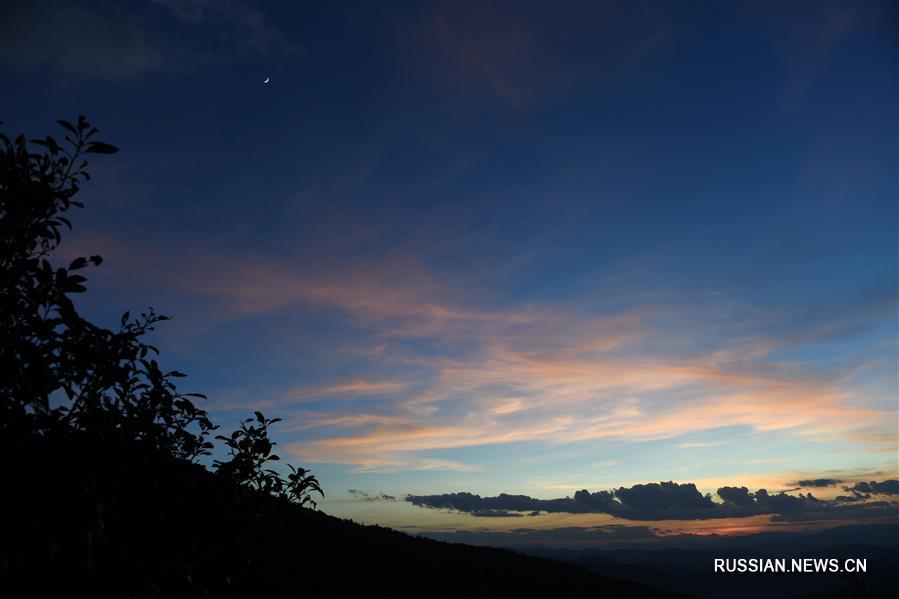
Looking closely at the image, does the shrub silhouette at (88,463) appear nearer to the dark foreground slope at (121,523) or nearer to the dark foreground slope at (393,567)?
the dark foreground slope at (121,523)

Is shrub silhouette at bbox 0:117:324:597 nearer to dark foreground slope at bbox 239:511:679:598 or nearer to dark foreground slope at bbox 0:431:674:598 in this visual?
dark foreground slope at bbox 0:431:674:598

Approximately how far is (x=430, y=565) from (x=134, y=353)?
77293mm

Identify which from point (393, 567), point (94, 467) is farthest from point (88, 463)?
point (393, 567)

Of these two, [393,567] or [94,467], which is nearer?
[94,467]

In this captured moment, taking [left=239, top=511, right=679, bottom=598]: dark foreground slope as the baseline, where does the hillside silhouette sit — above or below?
above

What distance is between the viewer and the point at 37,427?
502 centimetres

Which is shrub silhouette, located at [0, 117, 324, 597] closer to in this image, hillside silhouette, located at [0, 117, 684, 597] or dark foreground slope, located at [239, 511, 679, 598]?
hillside silhouette, located at [0, 117, 684, 597]

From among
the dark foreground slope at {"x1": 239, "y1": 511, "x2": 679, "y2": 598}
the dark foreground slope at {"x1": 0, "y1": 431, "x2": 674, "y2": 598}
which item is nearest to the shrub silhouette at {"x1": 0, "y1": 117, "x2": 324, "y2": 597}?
the dark foreground slope at {"x1": 0, "y1": 431, "x2": 674, "y2": 598}

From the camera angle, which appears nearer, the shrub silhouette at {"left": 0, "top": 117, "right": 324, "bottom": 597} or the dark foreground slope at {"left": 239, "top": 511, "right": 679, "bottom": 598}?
the shrub silhouette at {"left": 0, "top": 117, "right": 324, "bottom": 597}

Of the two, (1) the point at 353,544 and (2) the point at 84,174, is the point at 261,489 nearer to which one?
(2) the point at 84,174

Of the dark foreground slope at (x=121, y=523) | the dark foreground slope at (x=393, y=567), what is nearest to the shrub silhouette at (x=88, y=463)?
the dark foreground slope at (x=121, y=523)

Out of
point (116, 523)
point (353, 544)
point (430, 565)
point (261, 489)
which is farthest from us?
point (353, 544)

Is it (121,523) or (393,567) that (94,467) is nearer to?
(121,523)

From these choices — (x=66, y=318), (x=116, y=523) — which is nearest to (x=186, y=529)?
(x=116, y=523)
